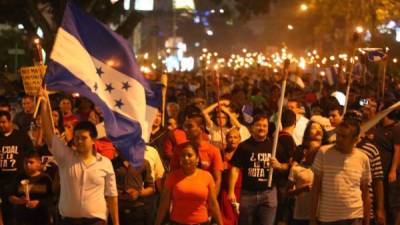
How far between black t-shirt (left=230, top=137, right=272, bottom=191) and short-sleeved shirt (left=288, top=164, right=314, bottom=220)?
0.32 metres

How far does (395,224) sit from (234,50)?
109240 mm

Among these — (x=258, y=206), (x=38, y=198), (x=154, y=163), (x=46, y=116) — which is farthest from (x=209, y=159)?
(x=46, y=116)

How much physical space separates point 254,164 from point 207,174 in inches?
56.0

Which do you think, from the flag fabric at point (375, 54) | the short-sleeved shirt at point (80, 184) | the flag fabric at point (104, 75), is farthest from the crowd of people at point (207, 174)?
the flag fabric at point (375, 54)

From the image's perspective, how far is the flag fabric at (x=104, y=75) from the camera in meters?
7.87

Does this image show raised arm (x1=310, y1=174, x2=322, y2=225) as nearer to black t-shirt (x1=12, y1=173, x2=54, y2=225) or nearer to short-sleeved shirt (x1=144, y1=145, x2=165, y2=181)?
short-sleeved shirt (x1=144, y1=145, x2=165, y2=181)

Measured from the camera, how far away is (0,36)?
37.5m

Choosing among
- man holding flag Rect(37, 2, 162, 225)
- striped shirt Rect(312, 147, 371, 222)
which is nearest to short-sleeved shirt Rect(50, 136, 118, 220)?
man holding flag Rect(37, 2, 162, 225)

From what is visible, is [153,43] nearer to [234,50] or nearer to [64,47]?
[234,50]

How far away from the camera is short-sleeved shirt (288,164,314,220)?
9.17 meters

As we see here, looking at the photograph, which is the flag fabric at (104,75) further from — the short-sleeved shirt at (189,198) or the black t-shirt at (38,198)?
the black t-shirt at (38,198)

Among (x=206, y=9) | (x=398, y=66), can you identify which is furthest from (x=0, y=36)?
(x=206, y=9)

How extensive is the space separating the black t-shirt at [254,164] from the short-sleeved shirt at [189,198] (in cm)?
146

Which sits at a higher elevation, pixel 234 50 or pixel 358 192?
pixel 234 50
